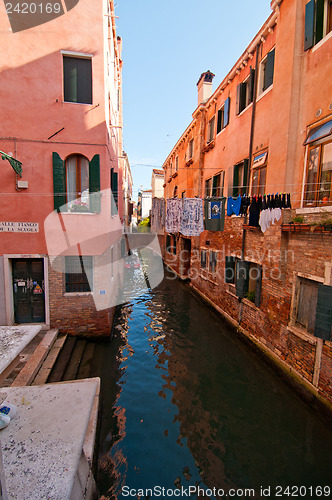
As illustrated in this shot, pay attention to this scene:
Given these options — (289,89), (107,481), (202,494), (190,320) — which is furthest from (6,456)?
(289,89)

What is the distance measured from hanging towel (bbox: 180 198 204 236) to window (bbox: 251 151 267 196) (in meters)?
2.52

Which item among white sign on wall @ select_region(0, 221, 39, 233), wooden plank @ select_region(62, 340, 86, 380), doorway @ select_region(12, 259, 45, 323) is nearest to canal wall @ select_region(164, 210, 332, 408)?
wooden plank @ select_region(62, 340, 86, 380)

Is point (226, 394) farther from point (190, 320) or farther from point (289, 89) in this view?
point (289, 89)

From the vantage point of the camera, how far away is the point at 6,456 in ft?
12.7

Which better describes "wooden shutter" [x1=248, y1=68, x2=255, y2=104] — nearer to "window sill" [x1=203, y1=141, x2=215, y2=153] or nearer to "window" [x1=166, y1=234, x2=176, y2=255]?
"window sill" [x1=203, y1=141, x2=215, y2=153]

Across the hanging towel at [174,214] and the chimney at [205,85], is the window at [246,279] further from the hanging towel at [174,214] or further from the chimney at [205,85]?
the chimney at [205,85]

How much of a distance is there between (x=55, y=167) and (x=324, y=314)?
8.59 metres

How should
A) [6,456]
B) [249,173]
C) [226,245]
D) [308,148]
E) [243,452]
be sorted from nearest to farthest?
[6,456]
[243,452]
[308,148]
[249,173]
[226,245]

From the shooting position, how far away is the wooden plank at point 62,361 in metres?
6.62

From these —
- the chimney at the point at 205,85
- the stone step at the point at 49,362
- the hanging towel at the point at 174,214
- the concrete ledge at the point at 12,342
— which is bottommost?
the stone step at the point at 49,362

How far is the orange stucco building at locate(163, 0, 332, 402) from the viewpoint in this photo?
604 centimetres

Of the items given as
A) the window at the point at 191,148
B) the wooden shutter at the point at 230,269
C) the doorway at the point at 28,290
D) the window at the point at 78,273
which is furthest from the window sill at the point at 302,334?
the window at the point at 191,148

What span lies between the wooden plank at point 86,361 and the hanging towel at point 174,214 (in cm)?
635

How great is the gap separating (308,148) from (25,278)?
9.49 metres
